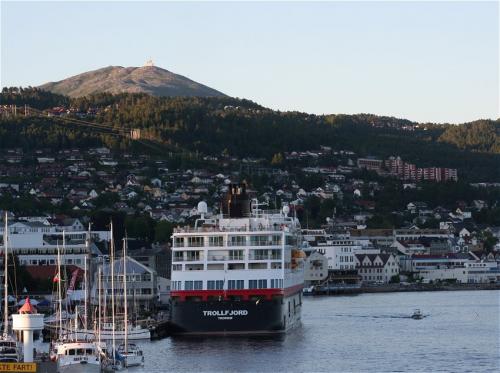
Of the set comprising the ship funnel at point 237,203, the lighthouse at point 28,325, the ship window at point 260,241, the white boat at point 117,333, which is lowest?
the white boat at point 117,333

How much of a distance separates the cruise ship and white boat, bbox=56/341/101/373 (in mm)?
16640

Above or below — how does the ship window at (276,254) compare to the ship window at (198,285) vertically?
above

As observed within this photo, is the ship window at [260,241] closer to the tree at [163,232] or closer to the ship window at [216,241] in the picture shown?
the ship window at [216,241]

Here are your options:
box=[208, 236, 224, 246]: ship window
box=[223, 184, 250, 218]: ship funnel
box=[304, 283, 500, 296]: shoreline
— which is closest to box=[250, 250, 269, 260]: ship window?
box=[208, 236, 224, 246]: ship window

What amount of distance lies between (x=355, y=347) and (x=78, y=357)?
18.5 meters

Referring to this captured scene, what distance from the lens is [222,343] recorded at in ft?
206

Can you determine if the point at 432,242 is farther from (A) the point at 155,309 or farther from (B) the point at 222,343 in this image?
(B) the point at 222,343

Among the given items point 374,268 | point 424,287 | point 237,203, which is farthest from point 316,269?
point 237,203

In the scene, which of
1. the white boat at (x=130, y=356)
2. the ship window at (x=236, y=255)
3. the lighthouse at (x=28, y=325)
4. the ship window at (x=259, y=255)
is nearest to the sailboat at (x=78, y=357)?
the lighthouse at (x=28, y=325)

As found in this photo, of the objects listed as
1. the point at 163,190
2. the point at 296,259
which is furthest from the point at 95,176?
the point at 296,259

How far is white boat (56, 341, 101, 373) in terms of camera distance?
46.7m

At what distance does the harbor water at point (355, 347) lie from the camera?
55656mm

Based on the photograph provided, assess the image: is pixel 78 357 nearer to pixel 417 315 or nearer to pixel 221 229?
pixel 221 229

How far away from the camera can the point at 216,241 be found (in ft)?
223
